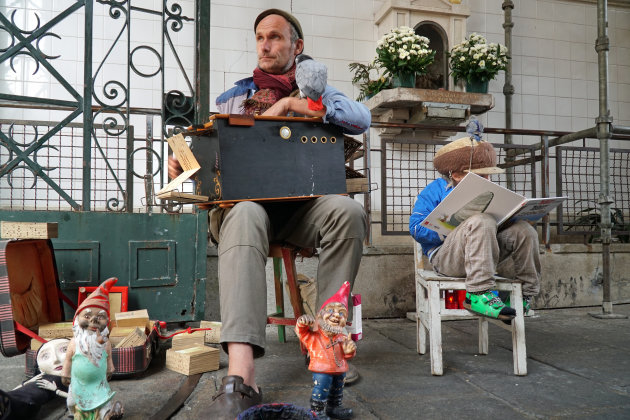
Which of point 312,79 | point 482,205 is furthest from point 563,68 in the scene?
point 312,79

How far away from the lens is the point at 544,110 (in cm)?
505

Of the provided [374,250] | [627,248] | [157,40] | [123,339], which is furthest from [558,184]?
[157,40]

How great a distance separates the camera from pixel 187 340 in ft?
5.48

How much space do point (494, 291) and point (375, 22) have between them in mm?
3905

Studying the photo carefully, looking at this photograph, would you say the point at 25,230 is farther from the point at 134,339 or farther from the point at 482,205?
the point at 482,205

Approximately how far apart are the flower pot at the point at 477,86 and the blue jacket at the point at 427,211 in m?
3.01

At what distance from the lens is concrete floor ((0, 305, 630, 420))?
1.19m

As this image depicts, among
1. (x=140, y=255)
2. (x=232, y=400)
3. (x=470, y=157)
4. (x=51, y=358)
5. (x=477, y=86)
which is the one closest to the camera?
(x=232, y=400)

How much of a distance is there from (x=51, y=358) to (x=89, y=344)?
14.9 inches

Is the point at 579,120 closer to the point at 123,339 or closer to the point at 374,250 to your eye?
the point at 374,250

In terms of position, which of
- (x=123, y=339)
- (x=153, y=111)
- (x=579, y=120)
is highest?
(x=579, y=120)

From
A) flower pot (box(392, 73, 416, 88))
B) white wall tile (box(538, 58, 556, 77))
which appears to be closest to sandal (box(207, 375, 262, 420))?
flower pot (box(392, 73, 416, 88))

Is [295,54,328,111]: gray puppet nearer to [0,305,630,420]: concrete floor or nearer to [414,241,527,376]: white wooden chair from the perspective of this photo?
[414,241,527,376]: white wooden chair

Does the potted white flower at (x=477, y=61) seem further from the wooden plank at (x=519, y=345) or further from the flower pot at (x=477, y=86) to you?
the wooden plank at (x=519, y=345)
